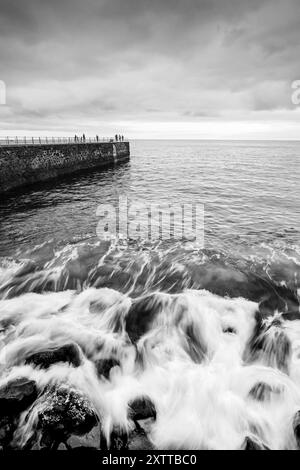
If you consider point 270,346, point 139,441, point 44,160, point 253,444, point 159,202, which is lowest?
point 253,444

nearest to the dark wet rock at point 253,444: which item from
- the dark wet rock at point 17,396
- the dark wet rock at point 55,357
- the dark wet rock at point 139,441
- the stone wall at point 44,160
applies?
the dark wet rock at point 139,441

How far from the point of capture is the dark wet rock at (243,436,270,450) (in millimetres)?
6180

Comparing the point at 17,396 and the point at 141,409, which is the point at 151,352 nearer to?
the point at 141,409

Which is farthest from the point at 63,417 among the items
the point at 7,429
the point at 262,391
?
the point at 262,391

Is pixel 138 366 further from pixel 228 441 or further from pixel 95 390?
pixel 228 441

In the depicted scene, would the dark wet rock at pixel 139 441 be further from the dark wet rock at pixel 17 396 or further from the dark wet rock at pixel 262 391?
the dark wet rock at pixel 262 391

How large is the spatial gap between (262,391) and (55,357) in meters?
5.66

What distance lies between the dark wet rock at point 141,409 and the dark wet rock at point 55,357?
199cm

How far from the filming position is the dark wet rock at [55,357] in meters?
7.86

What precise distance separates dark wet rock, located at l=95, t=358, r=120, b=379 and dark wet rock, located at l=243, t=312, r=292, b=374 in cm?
385

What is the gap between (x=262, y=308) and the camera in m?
10.1

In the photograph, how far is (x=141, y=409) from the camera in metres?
6.85

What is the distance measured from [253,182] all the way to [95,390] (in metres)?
35.3

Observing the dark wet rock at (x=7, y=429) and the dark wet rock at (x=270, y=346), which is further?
the dark wet rock at (x=270, y=346)
